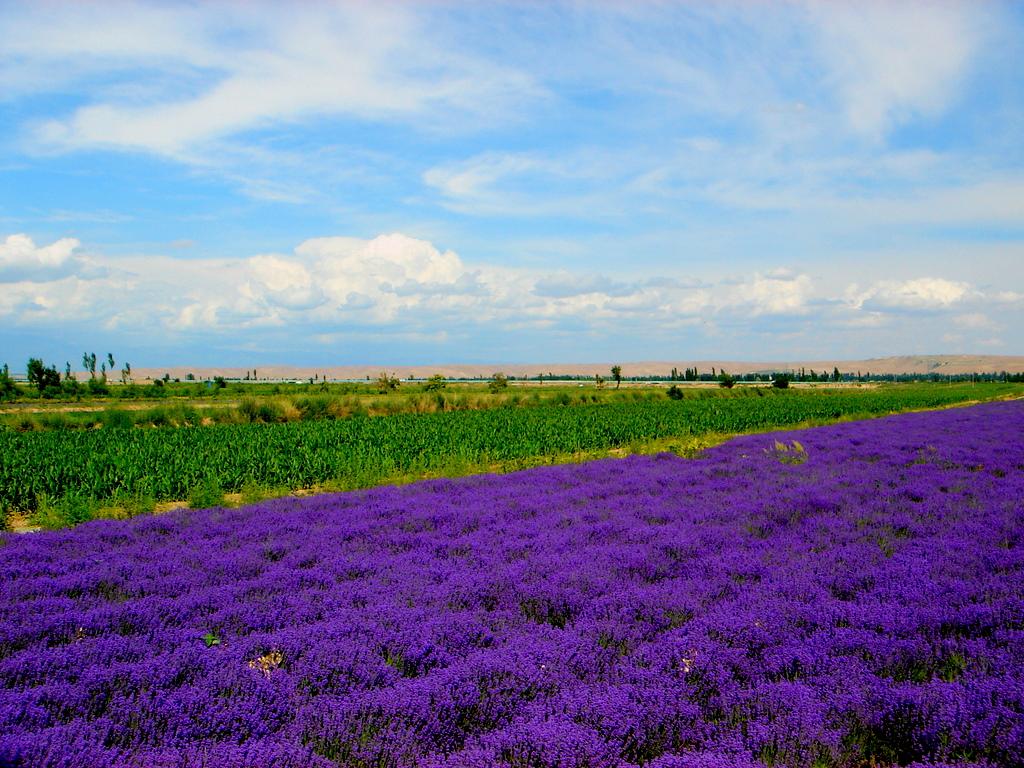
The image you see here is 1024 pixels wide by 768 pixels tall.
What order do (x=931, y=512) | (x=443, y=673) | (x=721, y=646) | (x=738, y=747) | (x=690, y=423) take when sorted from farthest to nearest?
(x=690, y=423) → (x=931, y=512) → (x=721, y=646) → (x=443, y=673) → (x=738, y=747)

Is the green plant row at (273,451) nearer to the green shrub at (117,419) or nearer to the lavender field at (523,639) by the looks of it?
the lavender field at (523,639)

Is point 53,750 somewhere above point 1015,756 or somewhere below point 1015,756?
above

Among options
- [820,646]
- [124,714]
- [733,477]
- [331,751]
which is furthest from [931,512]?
[124,714]

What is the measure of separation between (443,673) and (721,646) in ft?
7.36

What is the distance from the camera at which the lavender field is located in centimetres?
411

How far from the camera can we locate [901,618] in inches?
233

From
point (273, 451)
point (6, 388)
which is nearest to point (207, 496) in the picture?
point (273, 451)

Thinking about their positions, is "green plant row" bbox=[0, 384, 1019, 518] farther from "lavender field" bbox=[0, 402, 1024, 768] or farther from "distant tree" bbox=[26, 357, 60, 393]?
"distant tree" bbox=[26, 357, 60, 393]

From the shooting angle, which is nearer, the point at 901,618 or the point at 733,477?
the point at 901,618

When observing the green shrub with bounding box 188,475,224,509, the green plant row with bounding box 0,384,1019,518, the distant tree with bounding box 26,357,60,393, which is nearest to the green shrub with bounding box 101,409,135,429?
the green plant row with bounding box 0,384,1019,518

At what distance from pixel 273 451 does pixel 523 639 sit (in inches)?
607

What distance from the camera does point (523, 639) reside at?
543 cm

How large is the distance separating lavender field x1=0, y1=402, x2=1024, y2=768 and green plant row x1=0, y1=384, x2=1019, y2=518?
19.1 feet

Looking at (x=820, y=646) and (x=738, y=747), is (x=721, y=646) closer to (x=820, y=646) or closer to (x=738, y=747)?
(x=820, y=646)
